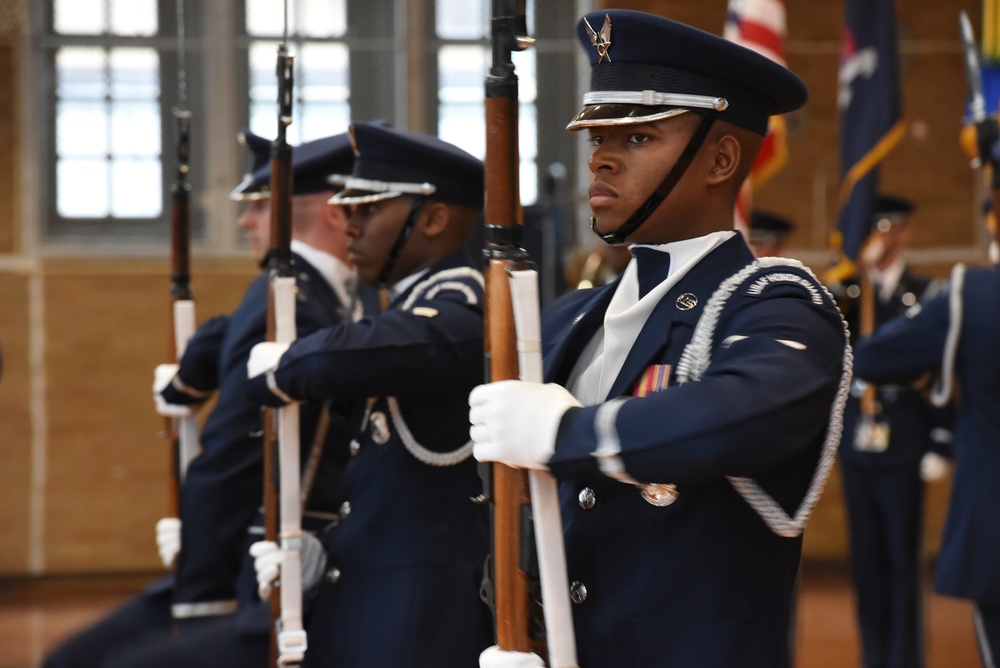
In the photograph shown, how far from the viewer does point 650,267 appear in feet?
5.46

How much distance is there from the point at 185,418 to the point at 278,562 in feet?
3.56

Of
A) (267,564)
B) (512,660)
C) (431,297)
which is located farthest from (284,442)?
(512,660)

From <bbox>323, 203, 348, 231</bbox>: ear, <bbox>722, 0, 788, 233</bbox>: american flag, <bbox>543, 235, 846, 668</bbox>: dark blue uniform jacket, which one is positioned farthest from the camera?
<bbox>722, 0, 788, 233</bbox>: american flag

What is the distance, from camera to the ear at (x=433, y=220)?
101 inches

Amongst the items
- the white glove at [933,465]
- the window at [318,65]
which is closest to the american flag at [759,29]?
the white glove at [933,465]

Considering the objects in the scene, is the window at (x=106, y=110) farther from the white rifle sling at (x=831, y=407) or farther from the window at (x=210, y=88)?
the white rifle sling at (x=831, y=407)

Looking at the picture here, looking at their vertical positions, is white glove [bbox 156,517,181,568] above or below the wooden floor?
above

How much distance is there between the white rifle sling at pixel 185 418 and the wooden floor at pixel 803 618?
1.99m

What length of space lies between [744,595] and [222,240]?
5699mm

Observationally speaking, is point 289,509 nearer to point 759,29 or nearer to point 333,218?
point 333,218

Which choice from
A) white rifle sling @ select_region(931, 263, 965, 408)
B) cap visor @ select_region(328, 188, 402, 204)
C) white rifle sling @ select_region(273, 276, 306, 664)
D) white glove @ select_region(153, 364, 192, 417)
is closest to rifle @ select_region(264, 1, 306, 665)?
white rifle sling @ select_region(273, 276, 306, 664)

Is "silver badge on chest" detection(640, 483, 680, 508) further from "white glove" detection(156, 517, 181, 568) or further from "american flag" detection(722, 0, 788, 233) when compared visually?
"american flag" detection(722, 0, 788, 233)

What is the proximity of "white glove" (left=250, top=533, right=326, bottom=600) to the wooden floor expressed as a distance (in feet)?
9.36

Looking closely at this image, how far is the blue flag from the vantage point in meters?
4.45
